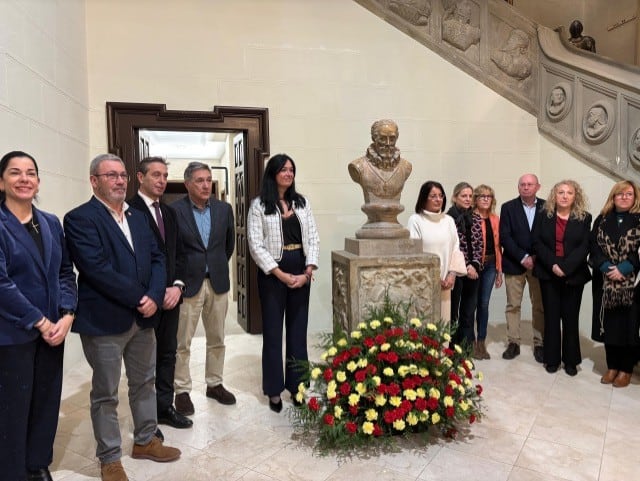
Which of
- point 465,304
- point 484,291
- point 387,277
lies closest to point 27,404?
point 387,277

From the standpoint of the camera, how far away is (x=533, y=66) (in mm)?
4781

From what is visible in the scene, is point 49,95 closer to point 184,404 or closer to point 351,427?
point 184,404

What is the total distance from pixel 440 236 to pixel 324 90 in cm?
205

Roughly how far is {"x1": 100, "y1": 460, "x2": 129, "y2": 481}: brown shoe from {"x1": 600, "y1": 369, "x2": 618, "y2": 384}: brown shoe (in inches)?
118

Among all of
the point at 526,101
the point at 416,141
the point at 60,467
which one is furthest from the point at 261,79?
the point at 60,467

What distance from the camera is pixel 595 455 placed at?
221 cm

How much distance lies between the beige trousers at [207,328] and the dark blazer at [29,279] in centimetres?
82

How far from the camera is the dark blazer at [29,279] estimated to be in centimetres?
167

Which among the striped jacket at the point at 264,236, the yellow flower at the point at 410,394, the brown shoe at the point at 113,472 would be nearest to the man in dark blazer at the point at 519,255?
the yellow flower at the point at 410,394

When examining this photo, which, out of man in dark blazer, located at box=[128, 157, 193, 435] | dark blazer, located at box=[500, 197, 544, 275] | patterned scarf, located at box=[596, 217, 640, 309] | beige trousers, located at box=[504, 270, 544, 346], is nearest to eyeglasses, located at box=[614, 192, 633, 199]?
patterned scarf, located at box=[596, 217, 640, 309]

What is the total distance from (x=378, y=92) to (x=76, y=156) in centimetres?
277

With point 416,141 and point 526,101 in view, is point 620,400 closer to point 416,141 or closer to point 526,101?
point 416,141

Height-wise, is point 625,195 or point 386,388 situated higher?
point 625,195

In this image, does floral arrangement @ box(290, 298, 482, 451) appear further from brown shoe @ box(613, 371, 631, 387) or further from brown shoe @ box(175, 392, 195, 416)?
brown shoe @ box(613, 371, 631, 387)
